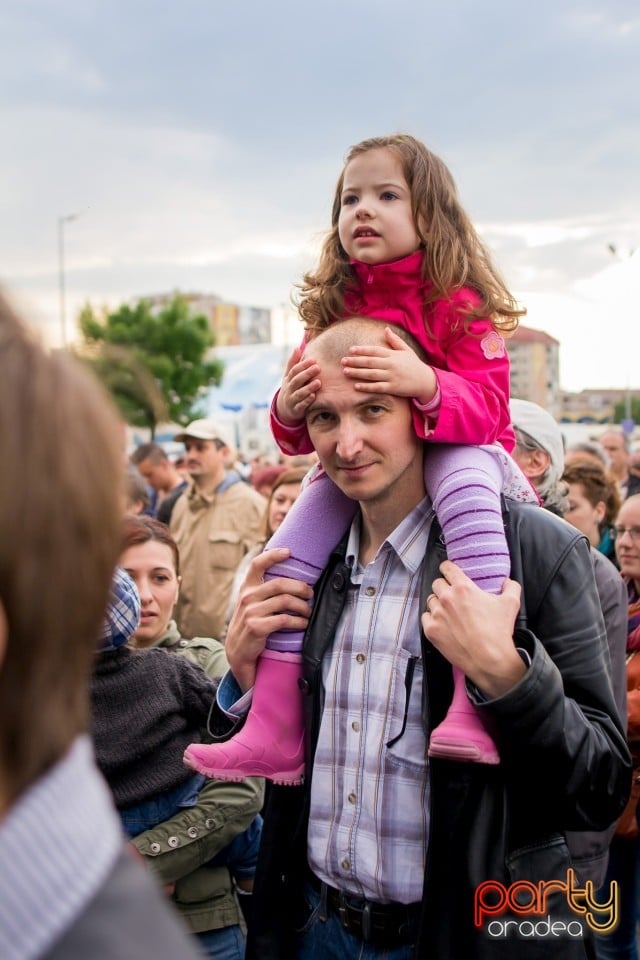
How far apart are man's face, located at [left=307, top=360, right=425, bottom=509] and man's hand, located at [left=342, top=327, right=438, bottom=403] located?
0.04m

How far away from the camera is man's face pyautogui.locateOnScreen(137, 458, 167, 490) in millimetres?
9672

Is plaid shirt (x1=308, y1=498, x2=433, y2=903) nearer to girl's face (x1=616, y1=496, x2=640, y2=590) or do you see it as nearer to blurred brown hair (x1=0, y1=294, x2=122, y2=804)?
blurred brown hair (x1=0, y1=294, x2=122, y2=804)

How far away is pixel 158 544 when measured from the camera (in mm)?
3521

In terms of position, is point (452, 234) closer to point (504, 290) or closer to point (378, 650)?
point (504, 290)

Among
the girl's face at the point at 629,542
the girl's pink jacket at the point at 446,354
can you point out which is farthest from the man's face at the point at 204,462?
the girl's pink jacket at the point at 446,354

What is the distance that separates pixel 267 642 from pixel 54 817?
5.08 ft

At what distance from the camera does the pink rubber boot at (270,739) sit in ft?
7.55

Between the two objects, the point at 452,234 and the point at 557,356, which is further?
the point at 557,356

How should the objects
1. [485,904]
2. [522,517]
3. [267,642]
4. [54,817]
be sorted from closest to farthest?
[54,817] → [485,904] → [522,517] → [267,642]

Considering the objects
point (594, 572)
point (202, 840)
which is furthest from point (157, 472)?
point (594, 572)

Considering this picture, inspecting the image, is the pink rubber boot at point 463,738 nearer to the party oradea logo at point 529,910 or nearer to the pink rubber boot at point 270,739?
the party oradea logo at point 529,910

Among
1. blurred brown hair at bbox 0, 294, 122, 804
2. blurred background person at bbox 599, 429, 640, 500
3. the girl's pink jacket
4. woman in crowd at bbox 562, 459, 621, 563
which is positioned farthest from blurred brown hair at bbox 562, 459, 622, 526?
blurred background person at bbox 599, 429, 640, 500

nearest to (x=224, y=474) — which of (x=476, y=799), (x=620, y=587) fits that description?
(x=620, y=587)

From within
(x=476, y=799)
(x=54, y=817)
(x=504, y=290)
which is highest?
(x=504, y=290)
